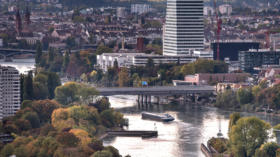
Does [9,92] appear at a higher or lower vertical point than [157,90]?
higher

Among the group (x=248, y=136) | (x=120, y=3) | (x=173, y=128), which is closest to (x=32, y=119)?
(x=173, y=128)

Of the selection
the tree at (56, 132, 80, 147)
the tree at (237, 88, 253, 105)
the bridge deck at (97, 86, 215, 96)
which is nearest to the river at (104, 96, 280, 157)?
the bridge deck at (97, 86, 215, 96)

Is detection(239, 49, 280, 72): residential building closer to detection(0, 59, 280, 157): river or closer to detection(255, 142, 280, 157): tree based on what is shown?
detection(0, 59, 280, 157): river

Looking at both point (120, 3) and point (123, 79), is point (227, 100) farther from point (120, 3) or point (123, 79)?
point (120, 3)

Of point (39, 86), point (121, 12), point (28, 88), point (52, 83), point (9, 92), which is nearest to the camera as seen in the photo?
point (9, 92)

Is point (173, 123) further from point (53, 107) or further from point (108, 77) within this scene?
point (108, 77)

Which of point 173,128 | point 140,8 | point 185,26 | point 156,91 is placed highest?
point 185,26

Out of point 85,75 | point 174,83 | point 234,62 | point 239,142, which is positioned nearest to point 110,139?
point 239,142
